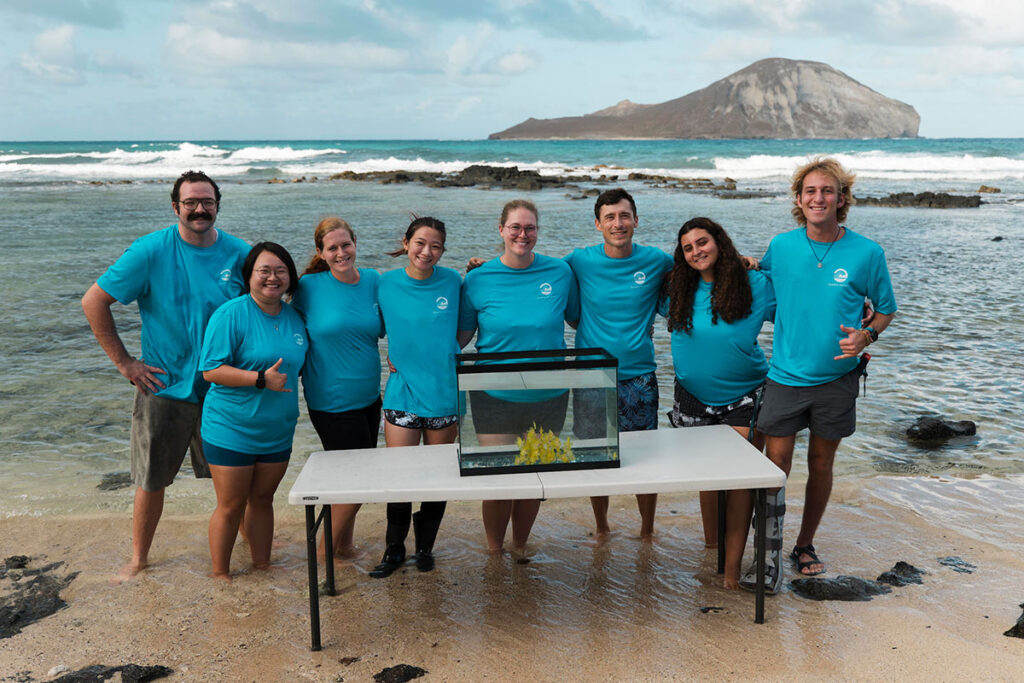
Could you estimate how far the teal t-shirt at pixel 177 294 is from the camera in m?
4.33

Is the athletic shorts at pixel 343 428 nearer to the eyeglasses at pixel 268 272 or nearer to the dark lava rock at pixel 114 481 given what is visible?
the eyeglasses at pixel 268 272

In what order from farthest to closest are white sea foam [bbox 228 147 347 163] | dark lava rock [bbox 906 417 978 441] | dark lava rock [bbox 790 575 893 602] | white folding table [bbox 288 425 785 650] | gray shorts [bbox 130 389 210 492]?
white sea foam [bbox 228 147 347 163], dark lava rock [bbox 906 417 978 441], gray shorts [bbox 130 389 210 492], dark lava rock [bbox 790 575 893 602], white folding table [bbox 288 425 785 650]

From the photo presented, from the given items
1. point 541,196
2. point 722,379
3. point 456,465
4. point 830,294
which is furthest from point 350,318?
point 541,196

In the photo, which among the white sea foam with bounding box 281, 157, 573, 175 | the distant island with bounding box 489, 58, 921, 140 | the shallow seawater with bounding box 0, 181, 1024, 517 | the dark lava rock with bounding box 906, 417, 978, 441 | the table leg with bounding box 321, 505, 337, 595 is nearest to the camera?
the table leg with bounding box 321, 505, 337, 595

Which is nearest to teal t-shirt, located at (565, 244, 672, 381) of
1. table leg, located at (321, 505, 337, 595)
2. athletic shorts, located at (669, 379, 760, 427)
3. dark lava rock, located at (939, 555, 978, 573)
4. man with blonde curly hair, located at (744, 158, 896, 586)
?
athletic shorts, located at (669, 379, 760, 427)

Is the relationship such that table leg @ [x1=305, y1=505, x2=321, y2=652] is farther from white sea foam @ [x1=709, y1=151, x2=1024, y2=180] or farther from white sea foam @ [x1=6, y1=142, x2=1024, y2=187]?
white sea foam @ [x1=709, y1=151, x2=1024, y2=180]

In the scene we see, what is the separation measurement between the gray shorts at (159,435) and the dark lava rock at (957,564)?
412 cm

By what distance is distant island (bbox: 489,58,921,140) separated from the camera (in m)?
122

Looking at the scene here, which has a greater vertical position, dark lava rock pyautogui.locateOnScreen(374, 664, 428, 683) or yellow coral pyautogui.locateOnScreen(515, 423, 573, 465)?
yellow coral pyautogui.locateOnScreen(515, 423, 573, 465)

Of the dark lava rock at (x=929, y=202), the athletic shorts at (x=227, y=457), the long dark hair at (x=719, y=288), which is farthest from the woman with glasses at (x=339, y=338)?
the dark lava rock at (x=929, y=202)

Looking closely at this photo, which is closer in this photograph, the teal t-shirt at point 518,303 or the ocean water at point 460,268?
the teal t-shirt at point 518,303

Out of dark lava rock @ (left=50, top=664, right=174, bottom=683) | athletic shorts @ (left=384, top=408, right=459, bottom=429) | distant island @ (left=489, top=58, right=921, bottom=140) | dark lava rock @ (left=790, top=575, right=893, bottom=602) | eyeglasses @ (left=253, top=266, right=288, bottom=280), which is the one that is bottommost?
dark lava rock @ (left=50, top=664, right=174, bottom=683)

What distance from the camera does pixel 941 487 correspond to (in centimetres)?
584

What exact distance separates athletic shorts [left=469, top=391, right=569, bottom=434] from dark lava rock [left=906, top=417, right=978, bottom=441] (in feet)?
14.6
